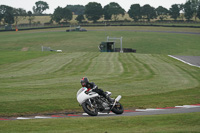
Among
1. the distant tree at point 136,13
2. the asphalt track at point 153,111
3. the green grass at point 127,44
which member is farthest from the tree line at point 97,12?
the asphalt track at point 153,111

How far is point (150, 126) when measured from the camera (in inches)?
409

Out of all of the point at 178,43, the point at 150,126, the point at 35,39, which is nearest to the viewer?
the point at 150,126

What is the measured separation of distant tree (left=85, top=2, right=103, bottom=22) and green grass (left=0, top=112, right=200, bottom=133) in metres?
164

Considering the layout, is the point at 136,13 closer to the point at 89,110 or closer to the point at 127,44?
the point at 127,44

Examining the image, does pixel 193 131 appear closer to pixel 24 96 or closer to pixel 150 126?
pixel 150 126

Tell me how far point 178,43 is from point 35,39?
4595 cm

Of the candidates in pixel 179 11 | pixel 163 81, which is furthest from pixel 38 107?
pixel 179 11

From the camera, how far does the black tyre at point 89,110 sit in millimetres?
13133

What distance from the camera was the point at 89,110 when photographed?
13188 millimetres

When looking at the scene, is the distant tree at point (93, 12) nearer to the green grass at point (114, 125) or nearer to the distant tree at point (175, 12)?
the distant tree at point (175, 12)

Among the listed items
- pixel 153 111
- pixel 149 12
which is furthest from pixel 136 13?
pixel 153 111

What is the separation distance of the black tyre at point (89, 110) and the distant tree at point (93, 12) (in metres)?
162

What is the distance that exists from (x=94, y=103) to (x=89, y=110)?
1.28ft

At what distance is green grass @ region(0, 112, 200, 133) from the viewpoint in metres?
9.92
